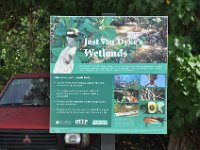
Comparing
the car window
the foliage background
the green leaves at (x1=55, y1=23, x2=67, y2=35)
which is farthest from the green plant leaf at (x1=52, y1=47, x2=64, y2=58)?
the car window

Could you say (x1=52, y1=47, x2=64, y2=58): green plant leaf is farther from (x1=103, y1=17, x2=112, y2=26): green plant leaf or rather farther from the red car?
the red car

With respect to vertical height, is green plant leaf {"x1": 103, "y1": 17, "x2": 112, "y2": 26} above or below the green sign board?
above

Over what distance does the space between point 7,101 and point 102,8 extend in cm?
228

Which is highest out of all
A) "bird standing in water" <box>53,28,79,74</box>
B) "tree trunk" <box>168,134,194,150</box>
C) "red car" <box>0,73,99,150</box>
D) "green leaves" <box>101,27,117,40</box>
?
"green leaves" <box>101,27,117,40</box>

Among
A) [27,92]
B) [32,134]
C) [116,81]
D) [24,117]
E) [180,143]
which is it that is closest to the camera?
[116,81]

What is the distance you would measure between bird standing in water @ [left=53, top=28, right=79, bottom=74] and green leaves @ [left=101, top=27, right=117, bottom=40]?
0.31 meters

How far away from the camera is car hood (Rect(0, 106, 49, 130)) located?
250 inches

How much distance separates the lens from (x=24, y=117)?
657cm

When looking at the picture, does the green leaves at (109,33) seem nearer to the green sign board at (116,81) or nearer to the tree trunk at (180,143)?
the green sign board at (116,81)

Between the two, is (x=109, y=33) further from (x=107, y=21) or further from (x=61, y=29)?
(x=61, y=29)

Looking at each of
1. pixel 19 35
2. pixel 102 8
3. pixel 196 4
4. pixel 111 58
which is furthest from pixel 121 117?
pixel 19 35

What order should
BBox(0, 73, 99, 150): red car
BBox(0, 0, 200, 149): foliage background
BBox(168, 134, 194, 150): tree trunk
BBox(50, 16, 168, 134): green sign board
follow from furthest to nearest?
BBox(168, 134, 194, 150): tree trunk
BBox(0, 73, 99, 150): red car
BBox(0, 0, 200, 149): foliage background
BBox(50, 16, 168, 134): green sign board

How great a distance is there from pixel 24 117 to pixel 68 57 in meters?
1.28

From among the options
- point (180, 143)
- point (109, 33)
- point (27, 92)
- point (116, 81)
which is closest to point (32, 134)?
point (27, 92)
